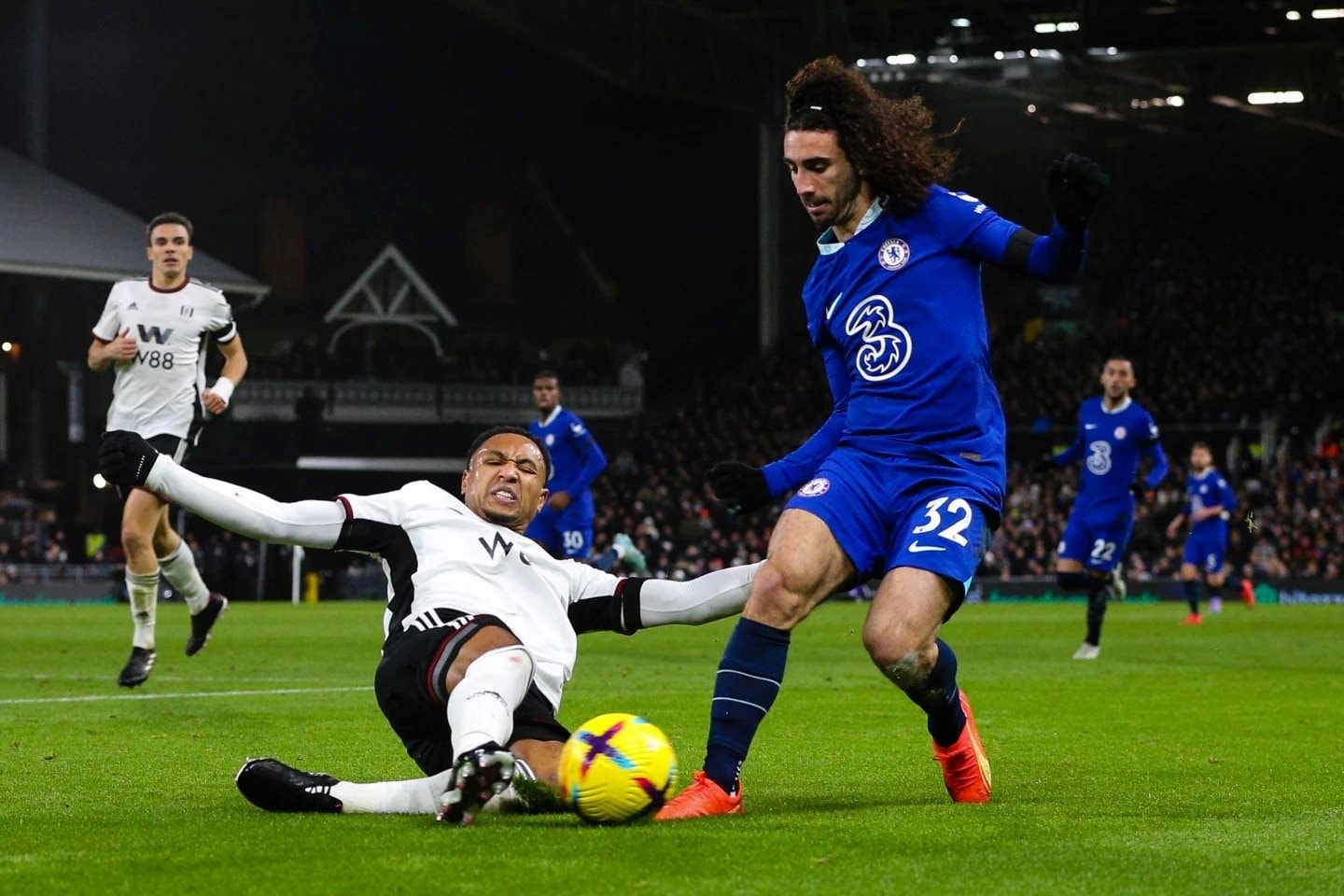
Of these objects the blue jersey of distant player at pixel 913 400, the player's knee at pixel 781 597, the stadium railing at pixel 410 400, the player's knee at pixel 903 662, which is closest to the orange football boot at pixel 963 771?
the player's knee at pixel 903 662

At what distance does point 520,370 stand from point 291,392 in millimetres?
6018

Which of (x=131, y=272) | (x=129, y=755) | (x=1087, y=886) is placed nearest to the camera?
(x=1087, y=886)

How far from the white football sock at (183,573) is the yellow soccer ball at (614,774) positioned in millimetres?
6695

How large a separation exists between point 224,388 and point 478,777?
6.53 meters

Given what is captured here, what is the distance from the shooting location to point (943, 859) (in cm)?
417

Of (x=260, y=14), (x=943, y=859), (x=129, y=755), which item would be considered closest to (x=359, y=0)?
(x=260, y=14)

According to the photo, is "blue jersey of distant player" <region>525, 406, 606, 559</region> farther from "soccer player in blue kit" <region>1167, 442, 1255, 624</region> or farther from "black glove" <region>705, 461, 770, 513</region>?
"black glove" <region>705, 461, 770, 513</region>

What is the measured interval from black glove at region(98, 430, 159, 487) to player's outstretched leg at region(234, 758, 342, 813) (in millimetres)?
870

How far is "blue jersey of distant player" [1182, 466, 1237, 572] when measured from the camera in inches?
896

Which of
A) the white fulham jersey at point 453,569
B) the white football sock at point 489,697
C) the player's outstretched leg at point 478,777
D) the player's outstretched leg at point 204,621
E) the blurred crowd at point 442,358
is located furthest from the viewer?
the blurred crowd at point 442,358

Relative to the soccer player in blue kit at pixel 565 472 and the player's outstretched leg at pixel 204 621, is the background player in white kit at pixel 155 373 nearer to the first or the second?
the player's outstretched leg at pixel 204 621

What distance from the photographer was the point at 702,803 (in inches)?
195

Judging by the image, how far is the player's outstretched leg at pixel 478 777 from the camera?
14.6 feet

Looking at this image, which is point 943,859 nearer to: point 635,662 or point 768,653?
point 768,653
